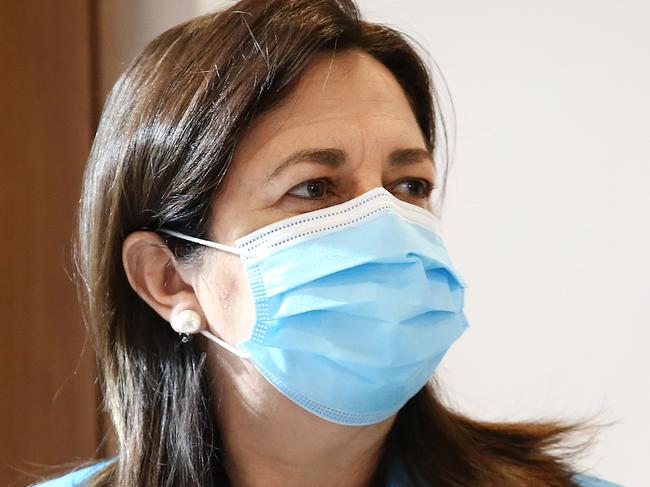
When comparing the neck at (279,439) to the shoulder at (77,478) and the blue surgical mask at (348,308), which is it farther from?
the shoulder at (77,478)

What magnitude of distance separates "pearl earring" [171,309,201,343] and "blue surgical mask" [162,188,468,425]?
11cm

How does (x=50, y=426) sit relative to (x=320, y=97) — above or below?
below

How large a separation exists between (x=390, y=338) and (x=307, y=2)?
55 centimetres

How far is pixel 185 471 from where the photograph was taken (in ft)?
4.85

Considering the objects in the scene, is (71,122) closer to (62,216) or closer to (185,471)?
(62,216)

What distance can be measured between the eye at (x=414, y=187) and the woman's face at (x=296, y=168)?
17mm

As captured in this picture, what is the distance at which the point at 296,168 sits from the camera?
1354 mm

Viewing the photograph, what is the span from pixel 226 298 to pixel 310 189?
20cm

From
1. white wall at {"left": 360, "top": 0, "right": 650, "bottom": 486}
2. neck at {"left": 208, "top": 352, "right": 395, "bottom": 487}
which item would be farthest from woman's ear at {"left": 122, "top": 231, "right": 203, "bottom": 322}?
white wall at {"left": 360, "top": 0, "right": 650, "bottom": 486}

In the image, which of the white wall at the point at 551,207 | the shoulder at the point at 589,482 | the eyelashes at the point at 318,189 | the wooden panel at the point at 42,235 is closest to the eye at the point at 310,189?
the eyelashes at the point at 318,189

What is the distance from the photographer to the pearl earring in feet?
4.66

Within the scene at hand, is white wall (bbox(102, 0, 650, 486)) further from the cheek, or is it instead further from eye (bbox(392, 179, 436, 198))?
the cheek

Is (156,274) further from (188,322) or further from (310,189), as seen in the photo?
(310,189)

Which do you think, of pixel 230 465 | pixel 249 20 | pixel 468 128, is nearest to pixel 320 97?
pixel 249 20
